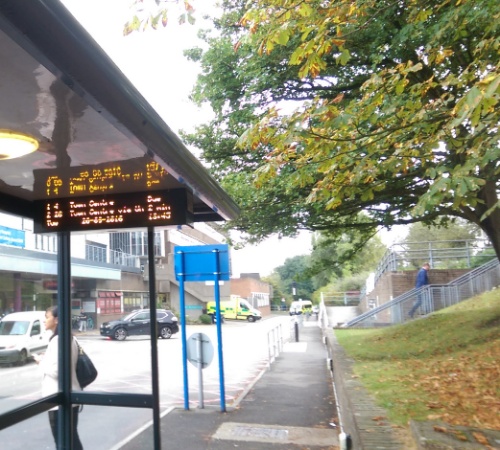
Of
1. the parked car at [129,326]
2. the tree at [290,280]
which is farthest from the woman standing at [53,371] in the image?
the tree at [290,280]

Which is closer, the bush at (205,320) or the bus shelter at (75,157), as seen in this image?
the bus shelter at (75,157)

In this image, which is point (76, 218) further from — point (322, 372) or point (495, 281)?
point (495, 281)

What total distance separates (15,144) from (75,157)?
1.56ft

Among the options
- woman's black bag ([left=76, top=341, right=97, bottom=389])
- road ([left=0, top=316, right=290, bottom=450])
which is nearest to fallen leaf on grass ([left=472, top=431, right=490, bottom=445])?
road ([left=0, top=316, right=290, bottom=450])

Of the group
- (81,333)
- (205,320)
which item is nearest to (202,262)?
(81,333)

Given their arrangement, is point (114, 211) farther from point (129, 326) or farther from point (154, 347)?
point (129, 326)

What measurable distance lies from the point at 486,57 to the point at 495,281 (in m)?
14.3

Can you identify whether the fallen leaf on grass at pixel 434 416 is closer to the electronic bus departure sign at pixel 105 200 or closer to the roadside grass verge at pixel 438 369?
the roadside grass verge at pixel 438 369

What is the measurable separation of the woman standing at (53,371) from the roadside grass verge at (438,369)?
317 cm

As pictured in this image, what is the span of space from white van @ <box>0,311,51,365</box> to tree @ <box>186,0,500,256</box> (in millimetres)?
3145

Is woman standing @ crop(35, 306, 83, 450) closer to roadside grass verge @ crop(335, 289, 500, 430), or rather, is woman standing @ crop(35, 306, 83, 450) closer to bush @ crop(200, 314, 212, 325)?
roadside grass verge @ crop(335, 289, 500, 430)

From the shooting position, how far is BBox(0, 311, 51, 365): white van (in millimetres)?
4180

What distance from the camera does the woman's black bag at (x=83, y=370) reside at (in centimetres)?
506

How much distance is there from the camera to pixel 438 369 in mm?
8172
